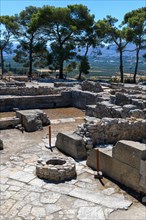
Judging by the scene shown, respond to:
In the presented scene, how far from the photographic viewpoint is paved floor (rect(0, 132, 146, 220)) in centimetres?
729

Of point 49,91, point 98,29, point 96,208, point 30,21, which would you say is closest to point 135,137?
point 96,208

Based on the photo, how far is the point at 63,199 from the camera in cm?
795

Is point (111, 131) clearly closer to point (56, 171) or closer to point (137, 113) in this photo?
point (56, 171)

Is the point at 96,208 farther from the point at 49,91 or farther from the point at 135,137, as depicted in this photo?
the point at 49,91

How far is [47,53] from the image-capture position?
4038 cm

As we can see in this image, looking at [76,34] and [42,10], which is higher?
[42,10]

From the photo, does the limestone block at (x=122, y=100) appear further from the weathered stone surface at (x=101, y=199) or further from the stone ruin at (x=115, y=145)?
the weathered stone surface at (x=101, y=199)

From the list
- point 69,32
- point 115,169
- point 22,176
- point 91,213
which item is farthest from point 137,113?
point 69,32

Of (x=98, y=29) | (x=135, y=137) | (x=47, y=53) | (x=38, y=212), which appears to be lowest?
(x=38, y=212)

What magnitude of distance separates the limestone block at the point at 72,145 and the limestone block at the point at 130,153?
1829mm

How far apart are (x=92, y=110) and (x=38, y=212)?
1029cm

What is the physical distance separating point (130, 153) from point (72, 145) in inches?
108

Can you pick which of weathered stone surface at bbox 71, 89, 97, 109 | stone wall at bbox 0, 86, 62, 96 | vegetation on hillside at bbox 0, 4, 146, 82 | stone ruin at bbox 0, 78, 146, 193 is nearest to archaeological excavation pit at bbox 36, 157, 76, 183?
stone ruin at bbox 0, 78, 146, 193

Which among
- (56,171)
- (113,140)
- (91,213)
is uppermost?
(113,140)
